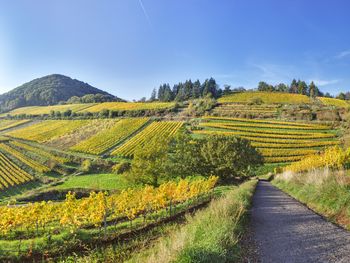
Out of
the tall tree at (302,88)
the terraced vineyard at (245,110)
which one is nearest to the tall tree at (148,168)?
the terraced vineyard at (245,110)

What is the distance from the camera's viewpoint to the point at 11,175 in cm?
4522

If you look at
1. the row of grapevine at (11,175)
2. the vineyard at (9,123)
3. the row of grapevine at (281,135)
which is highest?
the vineyard at (9,123)

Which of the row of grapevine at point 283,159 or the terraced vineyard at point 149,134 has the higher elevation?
the terraced vineyard at point 149,134

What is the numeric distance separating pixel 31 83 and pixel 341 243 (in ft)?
723

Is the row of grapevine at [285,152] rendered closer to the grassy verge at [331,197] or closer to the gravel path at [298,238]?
the grassy verge at [331,197]

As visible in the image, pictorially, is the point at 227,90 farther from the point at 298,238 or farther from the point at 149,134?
the point at 298,238

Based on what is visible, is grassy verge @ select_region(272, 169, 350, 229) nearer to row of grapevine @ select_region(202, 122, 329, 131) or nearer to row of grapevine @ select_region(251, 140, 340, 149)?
row of grapevine @ select_region(251, 140, 340, 149)

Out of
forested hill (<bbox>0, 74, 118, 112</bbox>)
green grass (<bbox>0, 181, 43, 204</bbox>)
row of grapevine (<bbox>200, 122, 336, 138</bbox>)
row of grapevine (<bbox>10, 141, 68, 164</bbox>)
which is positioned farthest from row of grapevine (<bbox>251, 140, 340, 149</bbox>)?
forested hill (<bbox>0, 74, 118, 112</bbox>)

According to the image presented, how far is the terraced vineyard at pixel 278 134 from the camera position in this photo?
53312 mm

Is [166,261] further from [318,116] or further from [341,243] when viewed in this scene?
[318,116]

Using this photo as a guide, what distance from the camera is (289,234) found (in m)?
7.81

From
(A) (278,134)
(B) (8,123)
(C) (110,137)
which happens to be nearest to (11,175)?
(C) (110,137)

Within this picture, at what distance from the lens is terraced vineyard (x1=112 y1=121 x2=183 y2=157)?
60.1 m

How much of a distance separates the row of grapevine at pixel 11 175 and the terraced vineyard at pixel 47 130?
83.8 feet
